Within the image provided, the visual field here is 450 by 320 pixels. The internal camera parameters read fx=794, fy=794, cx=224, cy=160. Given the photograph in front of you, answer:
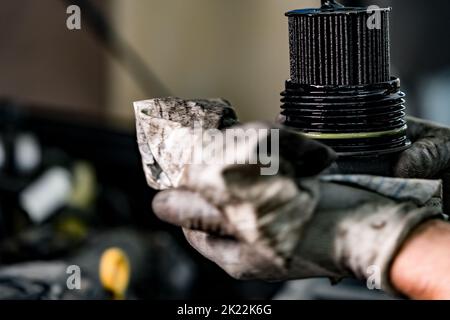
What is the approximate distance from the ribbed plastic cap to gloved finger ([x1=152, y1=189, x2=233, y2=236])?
230 millimetres

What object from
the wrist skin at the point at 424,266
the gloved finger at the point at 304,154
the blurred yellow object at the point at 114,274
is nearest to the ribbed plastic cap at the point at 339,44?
the gloved finger at the point at 304,154

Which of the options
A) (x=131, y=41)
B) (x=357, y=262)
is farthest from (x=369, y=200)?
(x=131, y=41)

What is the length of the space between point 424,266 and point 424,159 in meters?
0.26

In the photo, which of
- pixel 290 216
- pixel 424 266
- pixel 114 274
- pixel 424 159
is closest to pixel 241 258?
pixel 290 216

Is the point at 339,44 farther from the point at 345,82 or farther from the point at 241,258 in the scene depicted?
the point at 241,258

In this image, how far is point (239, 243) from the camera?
85cm

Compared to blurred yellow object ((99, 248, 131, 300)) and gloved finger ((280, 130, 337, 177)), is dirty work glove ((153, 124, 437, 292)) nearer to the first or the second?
gloved finger ((280, 130, 337, 177))

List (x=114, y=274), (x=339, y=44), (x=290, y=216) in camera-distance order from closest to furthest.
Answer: (x=290, y=216)
(x=339, y=44)
(x=114, y=274)

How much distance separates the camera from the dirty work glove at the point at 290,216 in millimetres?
794

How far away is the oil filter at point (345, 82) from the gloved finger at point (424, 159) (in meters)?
0.05

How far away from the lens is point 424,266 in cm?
82

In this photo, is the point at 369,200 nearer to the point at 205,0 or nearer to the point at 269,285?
the point at 269,285

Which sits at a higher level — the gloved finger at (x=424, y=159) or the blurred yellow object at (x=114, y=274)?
the gloved finger at (x=424, y=159)

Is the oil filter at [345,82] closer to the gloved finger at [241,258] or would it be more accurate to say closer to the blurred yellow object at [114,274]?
the gloved finger at [241,258]
